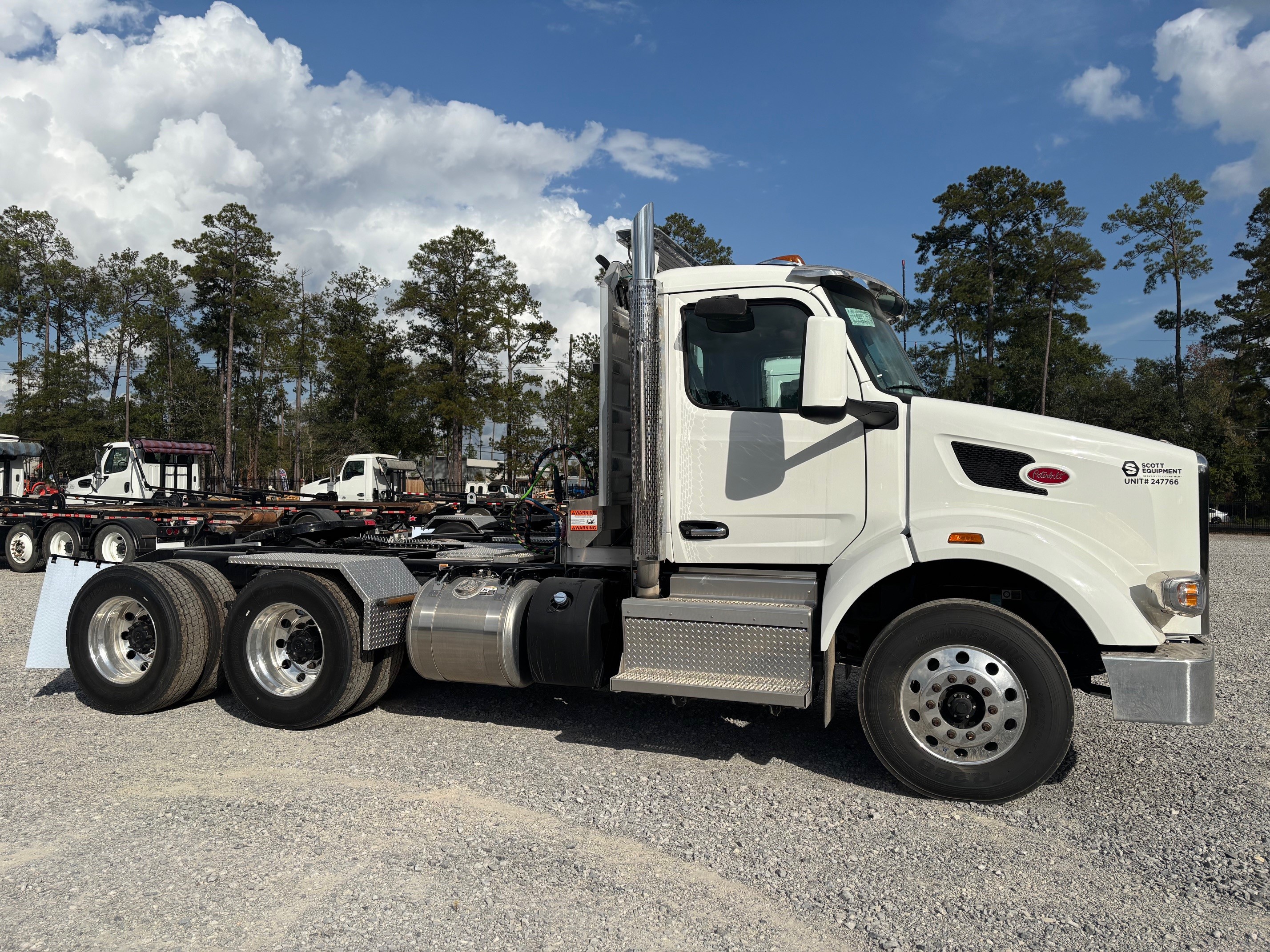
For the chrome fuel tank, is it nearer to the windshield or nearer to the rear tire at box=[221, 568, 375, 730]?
the rear tire at box=[221, 568, 375, 730]

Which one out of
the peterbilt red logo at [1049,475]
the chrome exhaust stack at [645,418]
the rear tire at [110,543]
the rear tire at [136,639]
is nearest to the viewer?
the peterbilt red logo at [1049,475]

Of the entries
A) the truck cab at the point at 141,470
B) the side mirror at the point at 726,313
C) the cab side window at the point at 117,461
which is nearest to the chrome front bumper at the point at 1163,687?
the side mirror at the point at 726,313

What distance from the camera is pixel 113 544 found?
16438 mm

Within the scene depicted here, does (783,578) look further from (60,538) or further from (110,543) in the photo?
(60,538)

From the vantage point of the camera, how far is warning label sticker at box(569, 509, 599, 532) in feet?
18.4

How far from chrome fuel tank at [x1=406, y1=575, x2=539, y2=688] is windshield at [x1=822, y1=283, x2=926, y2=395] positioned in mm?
2599

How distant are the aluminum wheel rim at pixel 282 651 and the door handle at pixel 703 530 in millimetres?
2629

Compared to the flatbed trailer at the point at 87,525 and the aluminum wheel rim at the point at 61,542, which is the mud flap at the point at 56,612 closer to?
the flatbed trailer at the point at 87,525

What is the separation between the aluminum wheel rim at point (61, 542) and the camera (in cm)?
1658

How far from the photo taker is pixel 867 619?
17.2 feet

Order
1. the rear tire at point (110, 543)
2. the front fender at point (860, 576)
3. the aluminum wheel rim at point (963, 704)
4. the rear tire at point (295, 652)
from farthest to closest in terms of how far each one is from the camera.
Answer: the rear tire at point (110, 543)
the rear tire at point (295, 652)
the front fender at point (860, 576)
the aluminum wheel rim at point (963, 704)

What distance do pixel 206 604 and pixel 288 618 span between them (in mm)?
685

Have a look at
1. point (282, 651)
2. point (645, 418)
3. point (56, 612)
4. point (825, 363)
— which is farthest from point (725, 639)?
point (56, 612)

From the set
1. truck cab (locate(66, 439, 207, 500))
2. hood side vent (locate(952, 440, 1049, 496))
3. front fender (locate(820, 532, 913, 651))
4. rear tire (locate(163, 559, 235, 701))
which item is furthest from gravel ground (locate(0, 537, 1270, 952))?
truck cab (locate(66, 439, 207, 500))
